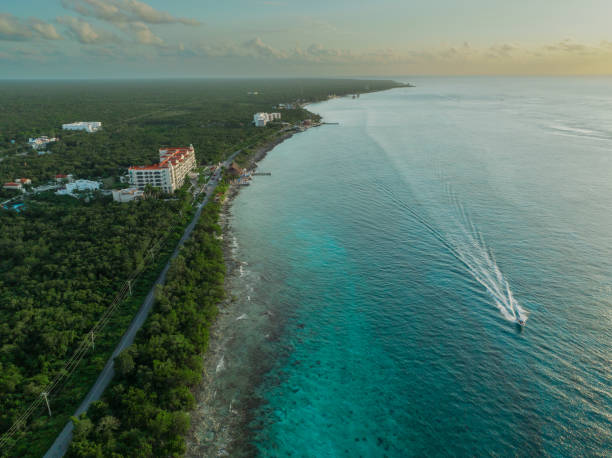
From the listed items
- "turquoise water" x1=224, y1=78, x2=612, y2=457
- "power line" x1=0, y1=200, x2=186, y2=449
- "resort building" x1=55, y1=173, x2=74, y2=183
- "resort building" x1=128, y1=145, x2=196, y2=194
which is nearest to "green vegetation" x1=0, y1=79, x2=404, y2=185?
"resort building" x1=55, y1=173, x2=74, y2=183

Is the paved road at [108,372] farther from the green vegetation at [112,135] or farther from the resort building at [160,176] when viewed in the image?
the green vegetation at [112,135]

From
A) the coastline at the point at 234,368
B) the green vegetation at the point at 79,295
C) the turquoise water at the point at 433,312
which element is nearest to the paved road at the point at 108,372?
the green vegetation at the point at 79,295

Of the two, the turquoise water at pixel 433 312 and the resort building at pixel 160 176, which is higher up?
the resort building at pixel 160 176

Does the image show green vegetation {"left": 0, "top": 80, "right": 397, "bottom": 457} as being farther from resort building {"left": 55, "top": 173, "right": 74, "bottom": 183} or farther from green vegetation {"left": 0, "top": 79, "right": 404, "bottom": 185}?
resort building {"left": 55, "top": 173, "right": 74, "bottom": 183}

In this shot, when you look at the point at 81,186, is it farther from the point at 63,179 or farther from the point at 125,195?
the point at 125,195

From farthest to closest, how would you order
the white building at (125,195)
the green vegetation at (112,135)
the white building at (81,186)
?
1. the green vegetation at (112,135)
2. the white building at (81,186)
3. the white building at (125,195)

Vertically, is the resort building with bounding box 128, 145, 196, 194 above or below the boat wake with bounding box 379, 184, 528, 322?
above
